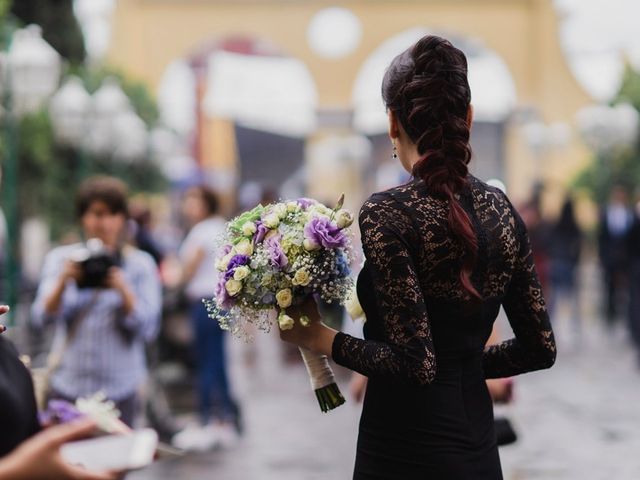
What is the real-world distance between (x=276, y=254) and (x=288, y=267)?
50 mm

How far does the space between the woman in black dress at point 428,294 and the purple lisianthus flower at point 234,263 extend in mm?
307

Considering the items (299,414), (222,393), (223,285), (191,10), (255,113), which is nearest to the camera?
(223,285)

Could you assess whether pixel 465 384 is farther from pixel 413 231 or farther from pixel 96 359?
pixel 96 359

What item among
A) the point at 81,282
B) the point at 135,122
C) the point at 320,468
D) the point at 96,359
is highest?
the point at 135,122

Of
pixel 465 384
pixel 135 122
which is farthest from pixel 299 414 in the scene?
pixel 135 122

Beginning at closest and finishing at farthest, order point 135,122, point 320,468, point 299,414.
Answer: point 320,468, point 299,414, point 135,122

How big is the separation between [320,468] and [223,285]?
4.67 meters

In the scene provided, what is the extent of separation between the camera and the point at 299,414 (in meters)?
10.2

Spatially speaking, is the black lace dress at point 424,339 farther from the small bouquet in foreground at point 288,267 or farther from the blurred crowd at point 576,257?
the blurred crowd at point 576,257

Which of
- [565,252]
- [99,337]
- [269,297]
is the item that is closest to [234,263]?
[269,297]

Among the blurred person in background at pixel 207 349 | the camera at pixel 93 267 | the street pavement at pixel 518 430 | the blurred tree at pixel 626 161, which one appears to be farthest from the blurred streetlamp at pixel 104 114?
the camera at pixel 93 267

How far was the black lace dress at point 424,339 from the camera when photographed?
2891mm

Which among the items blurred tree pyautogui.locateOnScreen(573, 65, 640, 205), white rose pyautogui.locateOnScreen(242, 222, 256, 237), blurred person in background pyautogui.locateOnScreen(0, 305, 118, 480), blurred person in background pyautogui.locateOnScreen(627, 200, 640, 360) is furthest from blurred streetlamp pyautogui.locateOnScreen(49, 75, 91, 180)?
blurred person in background pyautogui.locateOnScreen(0, 305, 118, 480)

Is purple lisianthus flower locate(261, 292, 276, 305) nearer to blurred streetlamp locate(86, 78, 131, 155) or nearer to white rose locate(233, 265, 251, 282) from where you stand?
white rose locate(233, 265, 251, 282)
